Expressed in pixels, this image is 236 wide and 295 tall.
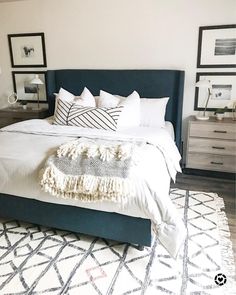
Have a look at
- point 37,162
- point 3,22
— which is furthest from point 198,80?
point 3,22

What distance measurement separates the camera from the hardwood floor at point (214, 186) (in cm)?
274

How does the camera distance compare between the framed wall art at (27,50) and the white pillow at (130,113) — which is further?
the framed wall art at (27,50)

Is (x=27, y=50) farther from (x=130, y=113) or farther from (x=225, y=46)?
(x=225, y=46)

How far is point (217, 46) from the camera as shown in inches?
128

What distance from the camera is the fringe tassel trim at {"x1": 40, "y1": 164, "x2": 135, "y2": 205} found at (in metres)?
1.79

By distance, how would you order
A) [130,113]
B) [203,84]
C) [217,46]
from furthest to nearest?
[217,46] < [203,84] < [130,113]

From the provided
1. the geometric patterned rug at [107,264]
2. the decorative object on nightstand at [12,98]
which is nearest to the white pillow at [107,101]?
the geometric patterned rug at [107,264]

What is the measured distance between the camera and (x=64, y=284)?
1.73m

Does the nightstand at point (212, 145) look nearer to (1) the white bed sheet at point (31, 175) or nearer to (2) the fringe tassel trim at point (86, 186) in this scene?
(1) the white bed sheet at point (31, 175)

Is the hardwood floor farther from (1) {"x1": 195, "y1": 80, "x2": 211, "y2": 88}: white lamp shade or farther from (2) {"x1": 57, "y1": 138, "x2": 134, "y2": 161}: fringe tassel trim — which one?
(2) {"x1": 57, "y1": 138, "x2": 134, "y2": 161}: fringe tassel trim

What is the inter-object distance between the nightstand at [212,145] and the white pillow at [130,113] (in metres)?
0.69

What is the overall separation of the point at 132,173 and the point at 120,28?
2.49 m

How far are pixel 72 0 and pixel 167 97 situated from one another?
190cm

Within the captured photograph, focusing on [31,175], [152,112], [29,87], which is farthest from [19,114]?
[31,175]
